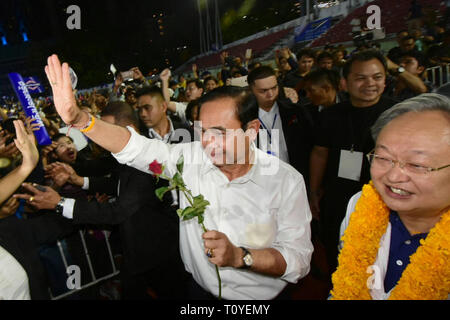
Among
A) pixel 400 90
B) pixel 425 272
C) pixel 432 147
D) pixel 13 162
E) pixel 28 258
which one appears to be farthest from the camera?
pixel 400 90

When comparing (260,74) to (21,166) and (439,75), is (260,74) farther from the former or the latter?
(439,75)

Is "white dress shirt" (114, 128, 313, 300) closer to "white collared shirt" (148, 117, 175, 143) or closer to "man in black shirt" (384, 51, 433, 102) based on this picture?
"white collared shirt" (148, 117, 175, 143)

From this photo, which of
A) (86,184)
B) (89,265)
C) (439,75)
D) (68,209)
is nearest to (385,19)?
(439,75)

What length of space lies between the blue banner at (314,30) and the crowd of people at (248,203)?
708 inches

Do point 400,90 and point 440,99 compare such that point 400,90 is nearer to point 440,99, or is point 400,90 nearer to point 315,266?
point 315,266

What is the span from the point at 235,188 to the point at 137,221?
0.89 meters

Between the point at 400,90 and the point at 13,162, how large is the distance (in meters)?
3.97

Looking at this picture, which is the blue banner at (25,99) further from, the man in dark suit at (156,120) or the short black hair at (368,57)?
the short black hair at (368,57)

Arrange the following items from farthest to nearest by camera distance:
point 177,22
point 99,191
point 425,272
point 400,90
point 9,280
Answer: point 177,22
point 400,90
point 99,191
point 9,280
point 425,272

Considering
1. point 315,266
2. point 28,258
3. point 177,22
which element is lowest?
point 315,266

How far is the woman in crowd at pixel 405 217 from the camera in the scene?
1044mm

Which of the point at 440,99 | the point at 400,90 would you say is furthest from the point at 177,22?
the point at 440,99

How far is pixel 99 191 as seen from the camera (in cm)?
265

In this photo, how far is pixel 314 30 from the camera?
1889 centimetres
